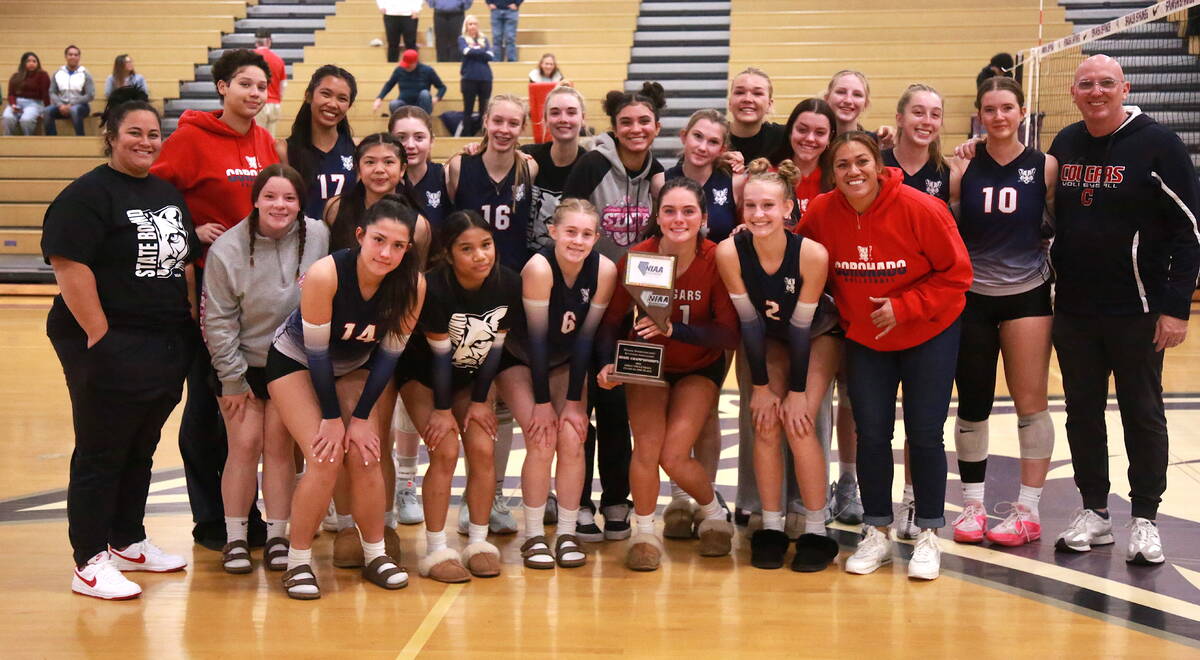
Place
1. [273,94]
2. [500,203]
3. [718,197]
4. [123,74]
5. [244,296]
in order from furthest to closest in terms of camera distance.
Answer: [123,74], [273,94], [500,203], [718,197], [244,296]

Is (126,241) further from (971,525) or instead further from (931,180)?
(971,525)

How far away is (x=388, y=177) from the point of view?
13.2 feet

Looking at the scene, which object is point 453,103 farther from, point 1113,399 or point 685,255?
point 685,255

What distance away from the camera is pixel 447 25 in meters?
14.4

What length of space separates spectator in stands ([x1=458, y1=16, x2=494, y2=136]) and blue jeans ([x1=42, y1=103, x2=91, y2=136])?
4827 mm

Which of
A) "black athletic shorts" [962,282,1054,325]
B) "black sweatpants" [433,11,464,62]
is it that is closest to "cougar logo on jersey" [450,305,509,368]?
"black athletic shorts" [962,282,1054,325]

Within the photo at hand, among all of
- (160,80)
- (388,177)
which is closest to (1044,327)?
(388,177)

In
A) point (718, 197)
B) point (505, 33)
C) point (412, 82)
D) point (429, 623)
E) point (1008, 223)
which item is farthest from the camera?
point (505, 33)

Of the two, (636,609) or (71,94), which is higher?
(71,94)

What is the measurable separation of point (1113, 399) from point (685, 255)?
3700 mm

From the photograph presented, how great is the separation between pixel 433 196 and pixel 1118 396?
2.58m

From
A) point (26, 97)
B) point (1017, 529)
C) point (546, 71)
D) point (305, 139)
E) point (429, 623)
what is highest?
point (546, 71)

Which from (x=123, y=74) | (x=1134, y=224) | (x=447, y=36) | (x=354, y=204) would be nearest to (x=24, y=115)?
(x=123, y=74)

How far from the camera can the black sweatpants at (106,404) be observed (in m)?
3.64
